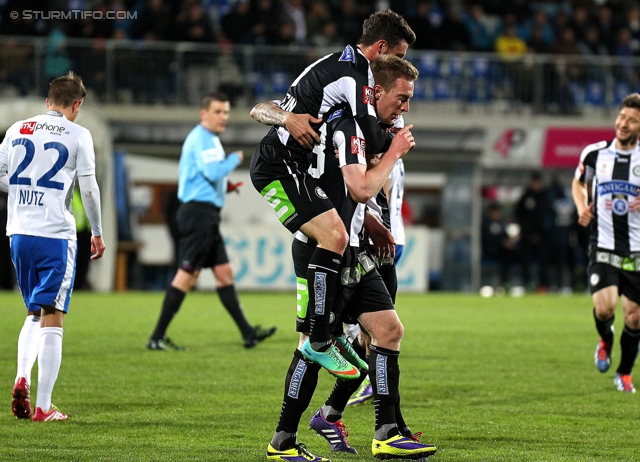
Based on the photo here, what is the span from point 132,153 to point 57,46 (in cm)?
275

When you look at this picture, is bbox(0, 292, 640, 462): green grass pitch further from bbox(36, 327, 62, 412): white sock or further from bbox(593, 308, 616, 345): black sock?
bbox(593, 308, 616, 345): black sock

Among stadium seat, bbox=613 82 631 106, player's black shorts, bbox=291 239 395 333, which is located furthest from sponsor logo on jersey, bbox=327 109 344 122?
stadium seat, bbox=613 82 631 106

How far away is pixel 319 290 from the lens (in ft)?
17.2

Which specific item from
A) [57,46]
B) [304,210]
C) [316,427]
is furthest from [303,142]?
[57,46]

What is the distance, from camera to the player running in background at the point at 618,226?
8.74 m

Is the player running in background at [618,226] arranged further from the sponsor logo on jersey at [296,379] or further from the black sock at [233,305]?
the sponsor logo on jersey at [296,379]

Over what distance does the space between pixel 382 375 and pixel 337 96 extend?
4.68 feet

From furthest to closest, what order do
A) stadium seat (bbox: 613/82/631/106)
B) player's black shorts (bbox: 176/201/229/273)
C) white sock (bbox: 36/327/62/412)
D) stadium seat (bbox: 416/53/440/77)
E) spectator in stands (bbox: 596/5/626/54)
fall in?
spectator in stands (bbox: 596/5/626/54)
stadium seat (bbox: 613/82/631/106)
stadium seat (bbox: 416/53/440/77)
player's black shorts (bbox: 176/201/229/273)
white sock (bbox: 36/327/62/412)

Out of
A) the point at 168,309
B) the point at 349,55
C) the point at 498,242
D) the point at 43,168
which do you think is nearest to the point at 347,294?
the point at 349,55

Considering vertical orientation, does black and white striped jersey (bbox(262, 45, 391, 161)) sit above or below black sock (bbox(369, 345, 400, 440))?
above

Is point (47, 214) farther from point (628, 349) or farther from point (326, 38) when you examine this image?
point (326, 38)

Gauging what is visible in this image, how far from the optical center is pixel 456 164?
22781 millimetres

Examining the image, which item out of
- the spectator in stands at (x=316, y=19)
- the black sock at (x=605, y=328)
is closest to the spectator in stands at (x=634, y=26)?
the spectator in stands at (x=316, y=19)

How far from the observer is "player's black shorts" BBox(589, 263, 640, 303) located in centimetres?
876
